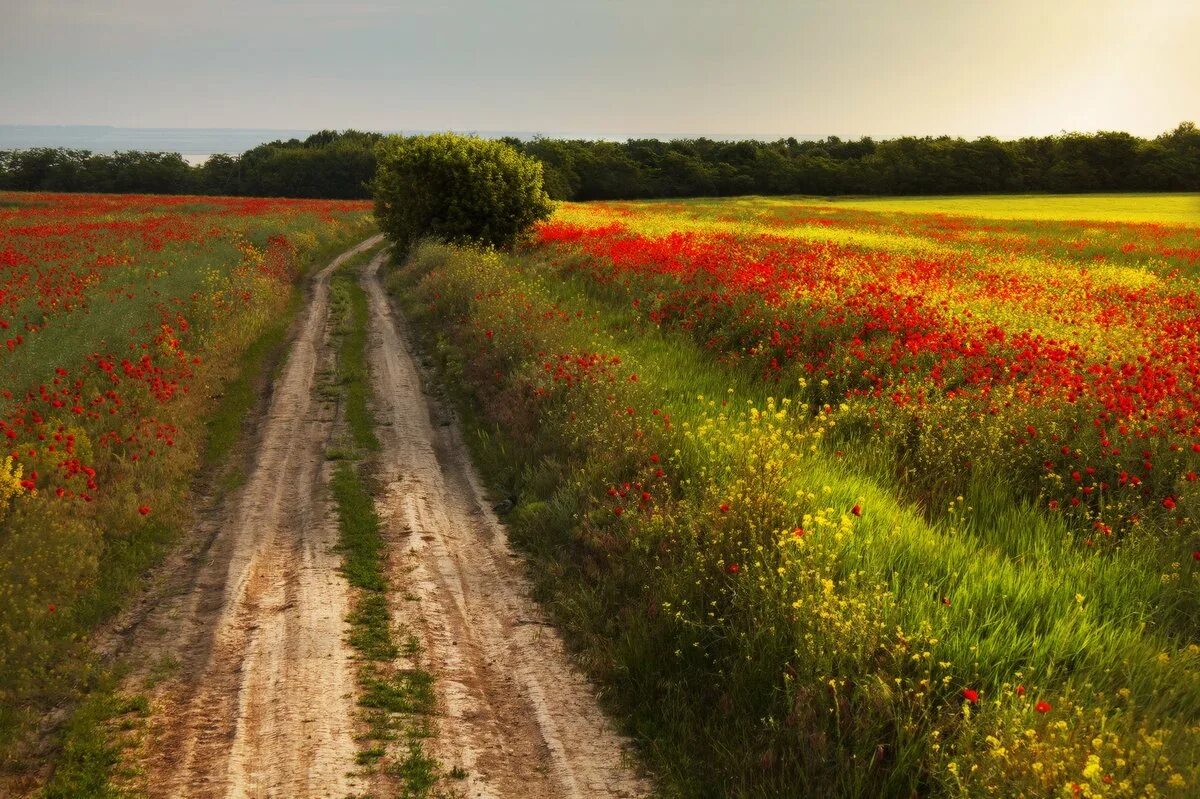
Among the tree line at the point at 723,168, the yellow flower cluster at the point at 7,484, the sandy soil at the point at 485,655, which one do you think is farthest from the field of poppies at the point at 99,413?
the tree line at the point at 723,168

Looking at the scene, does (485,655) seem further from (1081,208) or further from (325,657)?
(1081,208)

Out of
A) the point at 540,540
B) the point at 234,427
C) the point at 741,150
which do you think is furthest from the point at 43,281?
the point at 741,150

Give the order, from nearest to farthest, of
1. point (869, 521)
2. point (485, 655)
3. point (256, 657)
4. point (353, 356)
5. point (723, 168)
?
point (256, 657) → point (485, 655) → point (869, 521) → point (353, 356) → point (723, 168)

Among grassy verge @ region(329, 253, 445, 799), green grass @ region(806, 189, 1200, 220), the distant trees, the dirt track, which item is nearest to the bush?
A: grassy verge @ region(329, 253, 445, 799)

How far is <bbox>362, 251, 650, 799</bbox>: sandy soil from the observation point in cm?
466

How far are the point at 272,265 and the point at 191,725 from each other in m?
20.4

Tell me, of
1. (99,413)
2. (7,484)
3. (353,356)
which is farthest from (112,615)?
(353,356)

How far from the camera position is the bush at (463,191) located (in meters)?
28.1

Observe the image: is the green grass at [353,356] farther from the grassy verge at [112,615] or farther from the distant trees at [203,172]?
the distant trees at [203,172]

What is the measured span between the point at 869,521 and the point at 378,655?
4162mm

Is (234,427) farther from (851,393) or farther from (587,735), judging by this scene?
(851,393)

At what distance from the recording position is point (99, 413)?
29.5 feet

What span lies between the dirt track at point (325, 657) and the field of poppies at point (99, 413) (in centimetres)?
57

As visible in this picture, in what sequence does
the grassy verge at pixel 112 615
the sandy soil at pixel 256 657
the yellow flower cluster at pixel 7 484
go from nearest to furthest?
the grassy verge at pixel 112 615 → the sandy soil at pixel 256 657 → the yellow flower cluster at pixel 7 484
